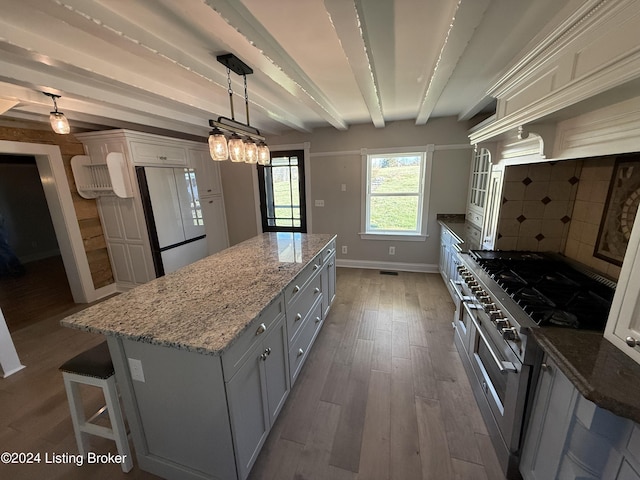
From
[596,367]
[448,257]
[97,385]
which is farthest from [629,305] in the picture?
[448,257]

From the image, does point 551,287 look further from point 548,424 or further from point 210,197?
point 210,197

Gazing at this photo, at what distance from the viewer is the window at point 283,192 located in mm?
4434

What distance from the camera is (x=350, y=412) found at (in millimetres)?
1747

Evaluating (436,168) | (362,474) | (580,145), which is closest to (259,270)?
(362,474)

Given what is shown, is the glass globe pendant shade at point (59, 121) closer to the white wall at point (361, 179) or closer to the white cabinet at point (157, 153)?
the white cabinet at point (157, 153)

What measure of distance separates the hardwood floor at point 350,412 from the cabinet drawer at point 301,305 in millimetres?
502

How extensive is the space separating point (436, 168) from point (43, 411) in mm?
4890

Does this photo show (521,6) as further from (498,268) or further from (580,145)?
(498,268)

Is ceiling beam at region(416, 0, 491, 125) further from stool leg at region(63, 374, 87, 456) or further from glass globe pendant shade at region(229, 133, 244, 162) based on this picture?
stool leg at region(63, 374, 87, 456)

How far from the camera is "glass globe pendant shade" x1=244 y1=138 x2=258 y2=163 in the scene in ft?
6.01

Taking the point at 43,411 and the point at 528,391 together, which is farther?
the point at 43,411

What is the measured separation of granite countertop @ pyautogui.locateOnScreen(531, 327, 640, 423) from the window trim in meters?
3.11

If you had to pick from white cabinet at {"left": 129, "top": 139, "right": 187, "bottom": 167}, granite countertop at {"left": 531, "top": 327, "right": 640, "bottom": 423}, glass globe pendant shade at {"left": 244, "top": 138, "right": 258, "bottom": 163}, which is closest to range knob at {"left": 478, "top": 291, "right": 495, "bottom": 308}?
granite countertop at {"left": 531, "top": 327, "right": 640, "bottom": 423}

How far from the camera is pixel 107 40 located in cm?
150
